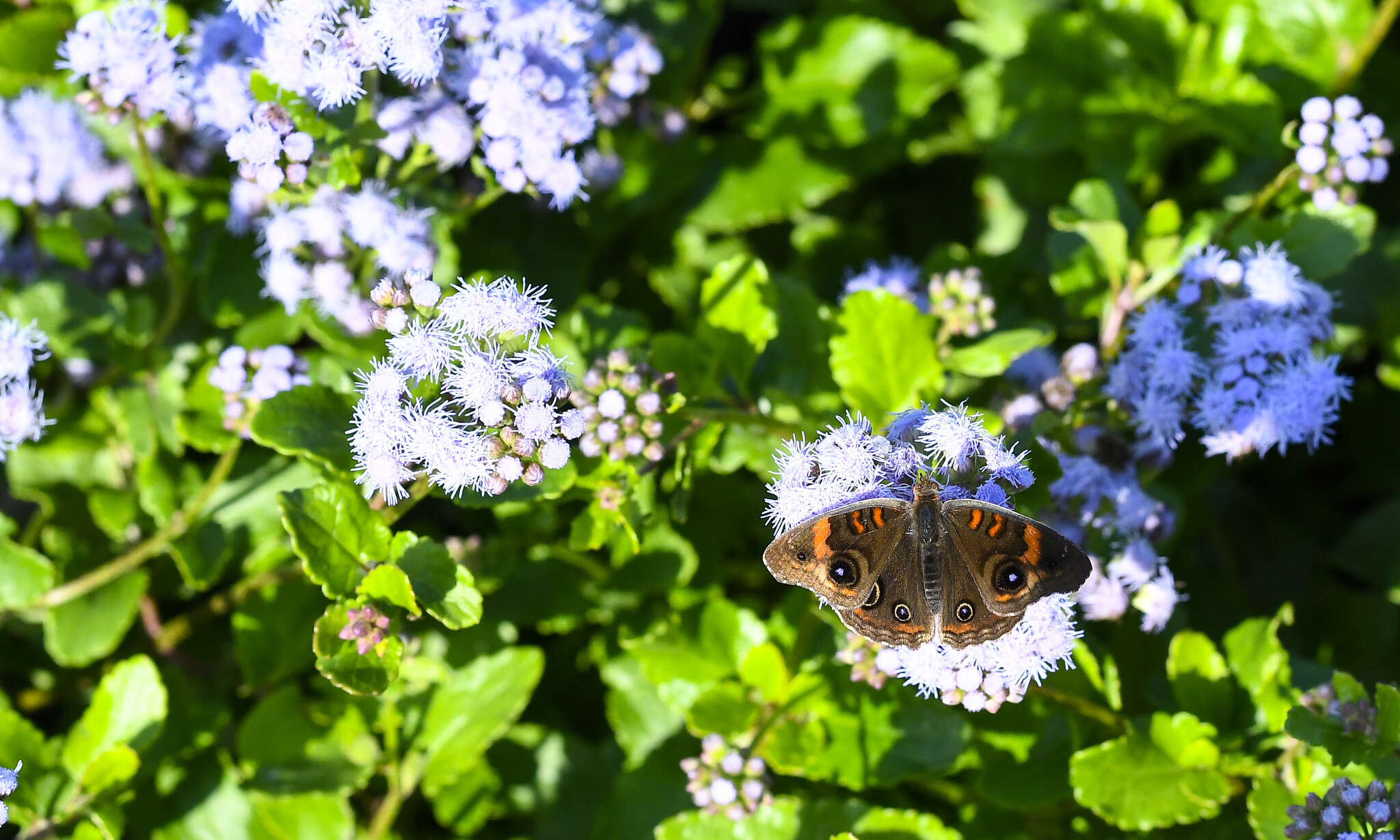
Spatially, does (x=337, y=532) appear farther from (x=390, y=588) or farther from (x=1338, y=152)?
(x=1338, y=152)

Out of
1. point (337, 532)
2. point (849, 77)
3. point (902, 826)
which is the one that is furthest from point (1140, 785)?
point (849, 77)

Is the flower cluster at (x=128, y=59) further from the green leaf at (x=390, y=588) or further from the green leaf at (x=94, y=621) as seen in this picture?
the green leaf at (x=390, y=588)

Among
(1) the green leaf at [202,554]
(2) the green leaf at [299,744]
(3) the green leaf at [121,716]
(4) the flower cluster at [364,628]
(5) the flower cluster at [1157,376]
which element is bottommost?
(2) the green leaf at [299,744]

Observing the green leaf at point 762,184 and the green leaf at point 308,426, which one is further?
the green leaf at point 762,184

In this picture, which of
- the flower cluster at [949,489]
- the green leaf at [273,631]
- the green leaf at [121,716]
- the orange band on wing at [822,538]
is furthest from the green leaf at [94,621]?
the orange band on wing at [822,538]

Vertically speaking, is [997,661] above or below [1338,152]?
below

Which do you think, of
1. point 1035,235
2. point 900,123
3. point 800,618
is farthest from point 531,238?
point 1035,235
